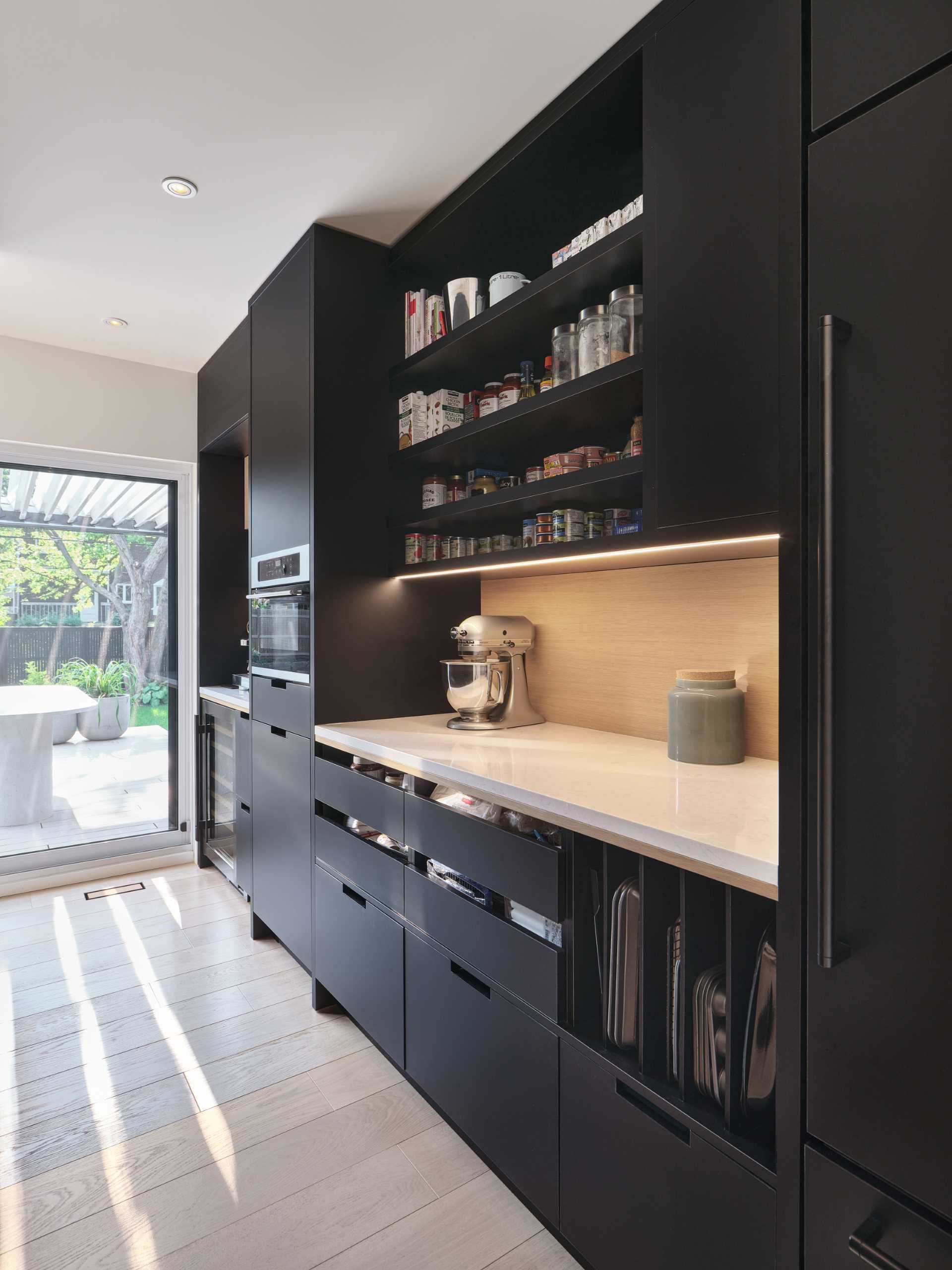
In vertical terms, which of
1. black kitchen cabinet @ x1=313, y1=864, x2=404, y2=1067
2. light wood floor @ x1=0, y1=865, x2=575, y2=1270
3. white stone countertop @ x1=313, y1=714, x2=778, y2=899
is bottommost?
light wood floor @ x1=0, y1=865, x2=575, y2=1270

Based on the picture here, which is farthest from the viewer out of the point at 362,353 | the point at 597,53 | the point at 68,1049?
the point at 362,353

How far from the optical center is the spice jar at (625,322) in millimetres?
1539

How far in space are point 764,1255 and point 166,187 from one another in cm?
275

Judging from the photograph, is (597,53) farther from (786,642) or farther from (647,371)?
(786,642)

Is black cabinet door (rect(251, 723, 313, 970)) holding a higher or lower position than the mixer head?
lower

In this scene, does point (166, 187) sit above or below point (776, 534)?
above

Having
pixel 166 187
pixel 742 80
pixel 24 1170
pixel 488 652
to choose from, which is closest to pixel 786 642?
pixel 742 80

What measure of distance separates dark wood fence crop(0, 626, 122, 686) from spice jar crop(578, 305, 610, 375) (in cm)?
290

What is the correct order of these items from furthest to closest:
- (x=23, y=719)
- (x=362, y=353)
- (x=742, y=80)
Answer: (x=23, y=719) < (x=362, y=353) < (x=742, y=80)

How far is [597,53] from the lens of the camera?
154cm

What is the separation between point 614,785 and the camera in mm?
1357

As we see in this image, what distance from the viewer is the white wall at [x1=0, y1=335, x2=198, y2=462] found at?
10.3 ft

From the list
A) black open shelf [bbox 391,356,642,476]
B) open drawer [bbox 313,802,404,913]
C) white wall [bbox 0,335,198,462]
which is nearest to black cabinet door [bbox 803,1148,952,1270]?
open drawer [bbox 313,802,404,913]

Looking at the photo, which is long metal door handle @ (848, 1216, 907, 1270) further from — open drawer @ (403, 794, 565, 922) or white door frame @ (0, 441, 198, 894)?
white door frame @ (0, 441, 198, 894)
